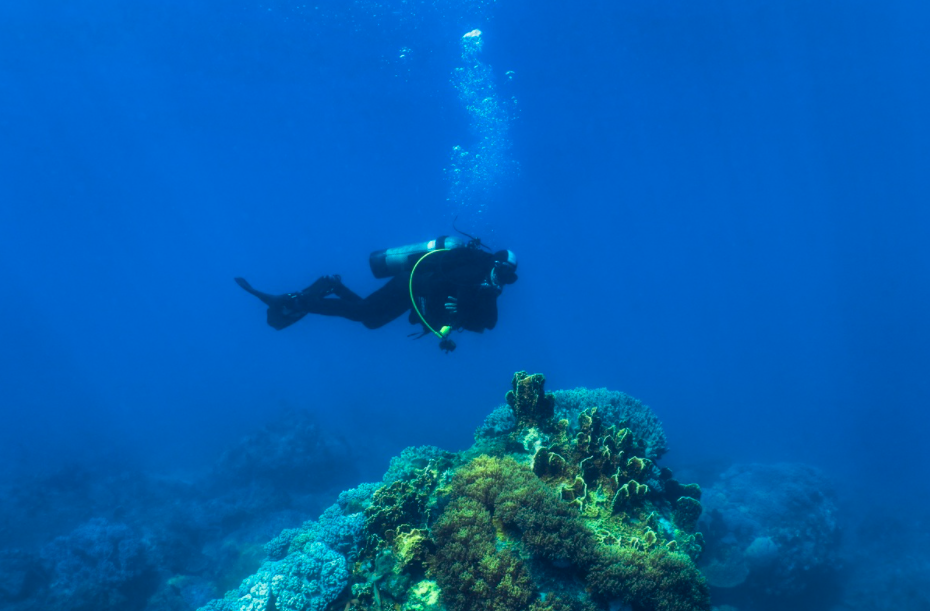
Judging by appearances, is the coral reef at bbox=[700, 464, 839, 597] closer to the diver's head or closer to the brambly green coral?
the brambly green coral

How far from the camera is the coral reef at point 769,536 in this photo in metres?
11.5

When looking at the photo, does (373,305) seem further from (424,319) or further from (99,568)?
(99,568)

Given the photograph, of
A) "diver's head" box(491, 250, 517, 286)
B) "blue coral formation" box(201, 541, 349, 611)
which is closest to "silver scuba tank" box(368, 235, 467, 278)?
"diver's head" box(491, 250, 517, 286)

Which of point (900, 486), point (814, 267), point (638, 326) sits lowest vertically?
point (900, 486)

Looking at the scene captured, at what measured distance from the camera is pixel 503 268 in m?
7.17

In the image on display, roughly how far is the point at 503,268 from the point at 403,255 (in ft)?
7.23

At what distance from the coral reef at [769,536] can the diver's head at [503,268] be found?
9.50m

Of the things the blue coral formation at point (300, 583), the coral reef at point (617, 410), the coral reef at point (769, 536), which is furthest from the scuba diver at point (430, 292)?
the coral reef at point (769, 536)

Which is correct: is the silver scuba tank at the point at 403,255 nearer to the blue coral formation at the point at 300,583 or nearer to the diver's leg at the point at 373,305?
the diver's leg at the point at 373,305

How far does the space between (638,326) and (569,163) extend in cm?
4157

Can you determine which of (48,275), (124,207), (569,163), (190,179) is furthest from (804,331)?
(48,275)

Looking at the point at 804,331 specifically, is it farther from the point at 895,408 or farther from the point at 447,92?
the point at 447,92

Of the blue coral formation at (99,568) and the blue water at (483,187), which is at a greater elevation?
the blue water at (483,187)

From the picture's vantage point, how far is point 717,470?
748 inches
